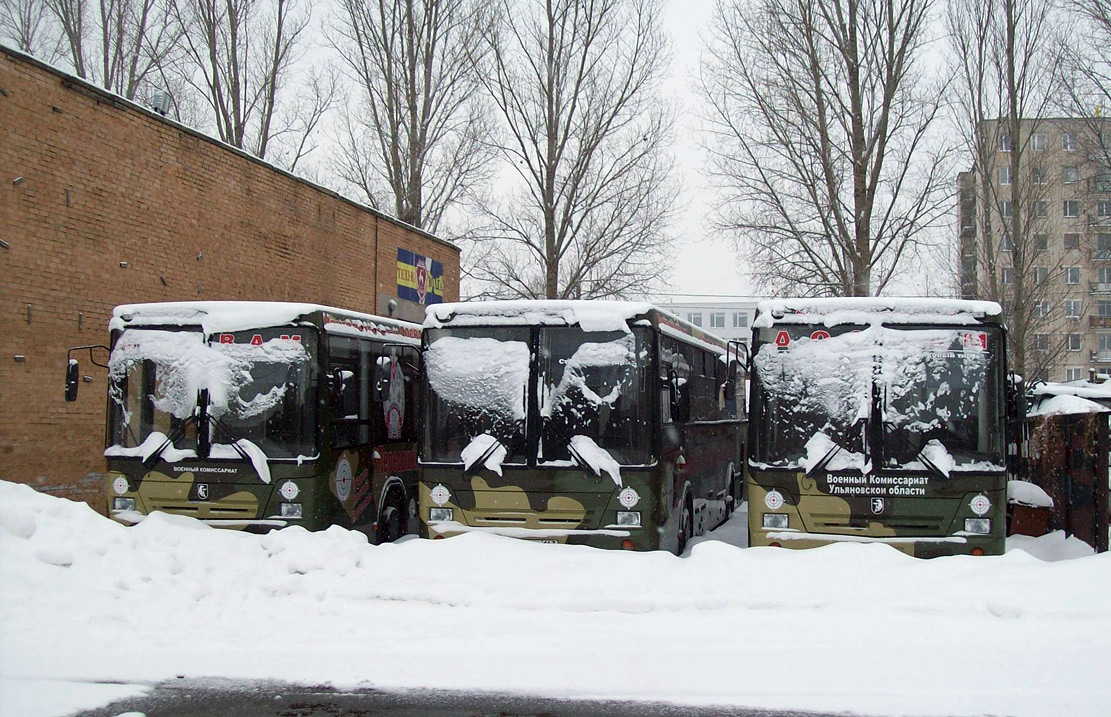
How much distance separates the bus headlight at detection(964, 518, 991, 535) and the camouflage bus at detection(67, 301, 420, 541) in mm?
6336

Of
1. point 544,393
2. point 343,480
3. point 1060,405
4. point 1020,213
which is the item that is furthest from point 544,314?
point 1020,213

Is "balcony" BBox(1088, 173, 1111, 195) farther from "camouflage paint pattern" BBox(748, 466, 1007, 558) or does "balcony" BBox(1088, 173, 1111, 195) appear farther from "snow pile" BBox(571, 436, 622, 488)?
"snow pile" BBox(571, 436, 622, 488)

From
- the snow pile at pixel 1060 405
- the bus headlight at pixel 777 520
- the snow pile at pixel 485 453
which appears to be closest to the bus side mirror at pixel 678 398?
the bus headlight at pixel 777 520

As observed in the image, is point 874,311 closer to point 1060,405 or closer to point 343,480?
point 343,480

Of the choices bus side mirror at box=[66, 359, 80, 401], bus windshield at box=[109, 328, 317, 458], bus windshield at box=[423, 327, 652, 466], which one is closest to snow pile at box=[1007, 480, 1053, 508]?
bus windshield at box=[423, 327, 652, 466]

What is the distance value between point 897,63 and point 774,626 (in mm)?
19842

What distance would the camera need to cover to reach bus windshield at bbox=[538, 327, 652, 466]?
29.9 ft

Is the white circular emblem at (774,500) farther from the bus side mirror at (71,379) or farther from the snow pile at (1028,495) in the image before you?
the bus side mirror at (71,379)

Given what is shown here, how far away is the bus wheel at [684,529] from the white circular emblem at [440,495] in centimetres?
278

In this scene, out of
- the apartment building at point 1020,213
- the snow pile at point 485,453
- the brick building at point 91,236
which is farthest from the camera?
the apartment building at point 1020,213

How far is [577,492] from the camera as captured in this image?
9117 millimetres

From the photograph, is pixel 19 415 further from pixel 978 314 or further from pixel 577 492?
pixel 978 314

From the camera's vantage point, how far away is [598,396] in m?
9.16

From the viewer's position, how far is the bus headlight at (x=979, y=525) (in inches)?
338
